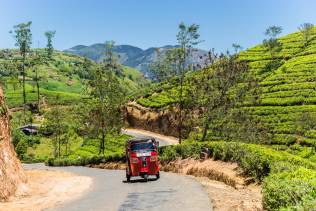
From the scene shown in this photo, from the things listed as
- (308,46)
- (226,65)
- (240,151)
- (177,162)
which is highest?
(308,46)

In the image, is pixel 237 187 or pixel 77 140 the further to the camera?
pixel 77 140

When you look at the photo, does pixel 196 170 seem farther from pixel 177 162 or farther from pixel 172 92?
pixel 172 92

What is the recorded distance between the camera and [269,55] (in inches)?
4505

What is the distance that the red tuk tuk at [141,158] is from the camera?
2970 centimetres

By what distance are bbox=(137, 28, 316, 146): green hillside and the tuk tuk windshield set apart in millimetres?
38037

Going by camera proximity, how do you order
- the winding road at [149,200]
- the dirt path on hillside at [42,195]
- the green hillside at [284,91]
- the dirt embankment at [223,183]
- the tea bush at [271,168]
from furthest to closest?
the green hillside at [284,91] → the dirt path on hillside at [42,195] → the winding road at [149,200] → the dirt embankment at [223,183] → the tea bush at [271,168]

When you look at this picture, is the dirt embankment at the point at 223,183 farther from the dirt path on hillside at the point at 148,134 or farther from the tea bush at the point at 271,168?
the dirt path on hillside at the point at 148,134

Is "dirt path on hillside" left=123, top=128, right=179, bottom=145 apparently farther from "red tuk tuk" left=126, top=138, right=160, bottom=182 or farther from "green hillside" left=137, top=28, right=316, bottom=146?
"red tuk tuk" left=126, top=138, right=160, bottom=182

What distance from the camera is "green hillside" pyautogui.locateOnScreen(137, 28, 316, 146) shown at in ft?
224

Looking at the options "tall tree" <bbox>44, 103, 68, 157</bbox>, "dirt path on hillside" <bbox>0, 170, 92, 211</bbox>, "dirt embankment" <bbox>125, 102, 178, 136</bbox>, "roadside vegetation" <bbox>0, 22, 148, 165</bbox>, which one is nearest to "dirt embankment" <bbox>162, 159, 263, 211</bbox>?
"dirt path on hillside" <bbox>0, 170, 92, 211</bbox>

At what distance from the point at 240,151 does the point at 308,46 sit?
9015 centimetres

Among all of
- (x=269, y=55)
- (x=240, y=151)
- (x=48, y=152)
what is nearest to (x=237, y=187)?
(x=240, y=151)

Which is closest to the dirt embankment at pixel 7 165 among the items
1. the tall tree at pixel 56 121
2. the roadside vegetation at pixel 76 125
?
the roadside vegetation at pixel 76 125

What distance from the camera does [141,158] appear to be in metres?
29.7
